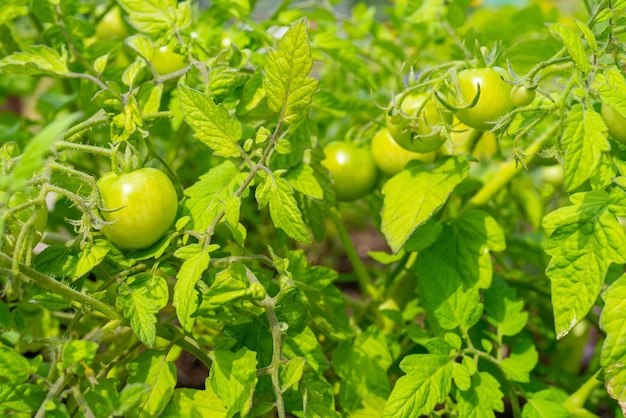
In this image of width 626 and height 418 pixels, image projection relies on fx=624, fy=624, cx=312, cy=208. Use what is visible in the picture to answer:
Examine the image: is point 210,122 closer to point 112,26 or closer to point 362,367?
point 362,367

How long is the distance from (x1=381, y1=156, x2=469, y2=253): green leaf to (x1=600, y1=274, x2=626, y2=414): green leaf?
24 centimetres

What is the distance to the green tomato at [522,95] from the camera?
0.74 metres

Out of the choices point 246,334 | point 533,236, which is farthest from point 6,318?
point 533,236

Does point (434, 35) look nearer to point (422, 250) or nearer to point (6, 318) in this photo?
point (422, 250)

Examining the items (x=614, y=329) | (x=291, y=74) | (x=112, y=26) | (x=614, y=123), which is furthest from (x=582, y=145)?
(x=112, y=26)

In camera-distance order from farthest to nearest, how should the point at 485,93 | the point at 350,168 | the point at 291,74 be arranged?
1. the point at 350,168
2. the point at 485,93
3. the point at 291,74

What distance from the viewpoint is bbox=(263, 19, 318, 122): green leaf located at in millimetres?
675

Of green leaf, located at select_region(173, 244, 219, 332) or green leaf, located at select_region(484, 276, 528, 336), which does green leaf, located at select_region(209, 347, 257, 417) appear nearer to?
green leaf, located at select_region(173, 244, 219, 332)

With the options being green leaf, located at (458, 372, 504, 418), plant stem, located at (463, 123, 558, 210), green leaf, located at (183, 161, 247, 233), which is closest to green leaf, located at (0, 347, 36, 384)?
green leaf, located at (183, 161, 247, 233)

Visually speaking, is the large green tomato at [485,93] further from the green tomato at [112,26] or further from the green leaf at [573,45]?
the green tomato at [112,26]

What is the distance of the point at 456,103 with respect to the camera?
0.82m

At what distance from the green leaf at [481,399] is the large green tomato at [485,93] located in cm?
34

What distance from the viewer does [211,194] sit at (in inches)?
32.5

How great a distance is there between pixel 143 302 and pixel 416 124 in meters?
0.43
